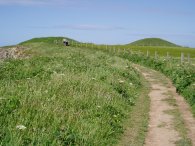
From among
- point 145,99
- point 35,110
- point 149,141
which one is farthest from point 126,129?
point 145,99

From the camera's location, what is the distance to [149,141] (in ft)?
42.4

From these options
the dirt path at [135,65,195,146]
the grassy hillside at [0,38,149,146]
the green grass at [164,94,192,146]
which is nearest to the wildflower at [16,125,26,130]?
the grassy hillside at [0,38,149,146]

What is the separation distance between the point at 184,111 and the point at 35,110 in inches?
321

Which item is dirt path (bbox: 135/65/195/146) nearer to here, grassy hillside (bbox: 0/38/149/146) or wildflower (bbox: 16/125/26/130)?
grassy hillside (bbox: 0/38/149/146)

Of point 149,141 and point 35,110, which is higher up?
point 35,110

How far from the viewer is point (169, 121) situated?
52.1 ft

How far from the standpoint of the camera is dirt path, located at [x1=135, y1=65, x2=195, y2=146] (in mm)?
13027

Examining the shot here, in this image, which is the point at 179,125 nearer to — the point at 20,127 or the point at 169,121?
the point at 169,121

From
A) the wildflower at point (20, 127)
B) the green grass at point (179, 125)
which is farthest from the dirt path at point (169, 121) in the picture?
the wildflower at point (20, 127)

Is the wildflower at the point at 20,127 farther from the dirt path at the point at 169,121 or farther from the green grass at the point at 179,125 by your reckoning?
the green grass at the point at 179,125

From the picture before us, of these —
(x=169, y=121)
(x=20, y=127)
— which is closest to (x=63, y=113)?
(x=20, y=127)

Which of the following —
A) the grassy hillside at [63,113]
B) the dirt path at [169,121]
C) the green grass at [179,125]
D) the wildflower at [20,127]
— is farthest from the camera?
the dirt path at [169,121]

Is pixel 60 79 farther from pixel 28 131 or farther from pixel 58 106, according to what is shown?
pixel 28 131

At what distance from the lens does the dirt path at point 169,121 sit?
42.7 feet
